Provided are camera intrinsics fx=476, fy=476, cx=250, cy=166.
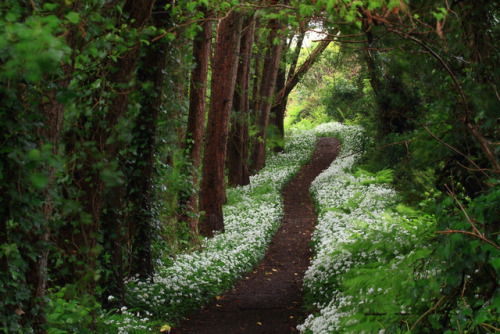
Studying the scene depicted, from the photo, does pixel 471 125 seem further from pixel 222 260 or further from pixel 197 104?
pixel 197 104

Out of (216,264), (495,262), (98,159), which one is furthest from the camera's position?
(216,264)

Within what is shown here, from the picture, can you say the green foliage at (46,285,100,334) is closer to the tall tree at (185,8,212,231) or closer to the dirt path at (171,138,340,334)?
the dirt path at (171,138,340,334)

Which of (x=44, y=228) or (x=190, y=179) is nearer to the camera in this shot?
(x=44, y=228)

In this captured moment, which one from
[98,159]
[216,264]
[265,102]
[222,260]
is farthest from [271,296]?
[265,102]

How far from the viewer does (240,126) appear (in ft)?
66.1

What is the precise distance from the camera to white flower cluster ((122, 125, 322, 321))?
7422 millimetres

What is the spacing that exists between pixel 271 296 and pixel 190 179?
12.3 ft

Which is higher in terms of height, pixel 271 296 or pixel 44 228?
pixel 44 228

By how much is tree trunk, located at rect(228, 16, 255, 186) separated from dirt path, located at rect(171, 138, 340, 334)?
17.4 feet

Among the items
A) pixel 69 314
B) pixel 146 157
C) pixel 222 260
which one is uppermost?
pixel 146 157

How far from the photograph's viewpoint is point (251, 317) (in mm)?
7648

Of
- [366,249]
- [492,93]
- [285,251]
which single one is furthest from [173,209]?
[492,93]

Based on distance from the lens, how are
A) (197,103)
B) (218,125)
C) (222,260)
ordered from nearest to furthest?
1. (222,260)
2. (197,103)
3. (218,125)

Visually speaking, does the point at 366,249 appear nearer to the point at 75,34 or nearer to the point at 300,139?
the point at 75,34
